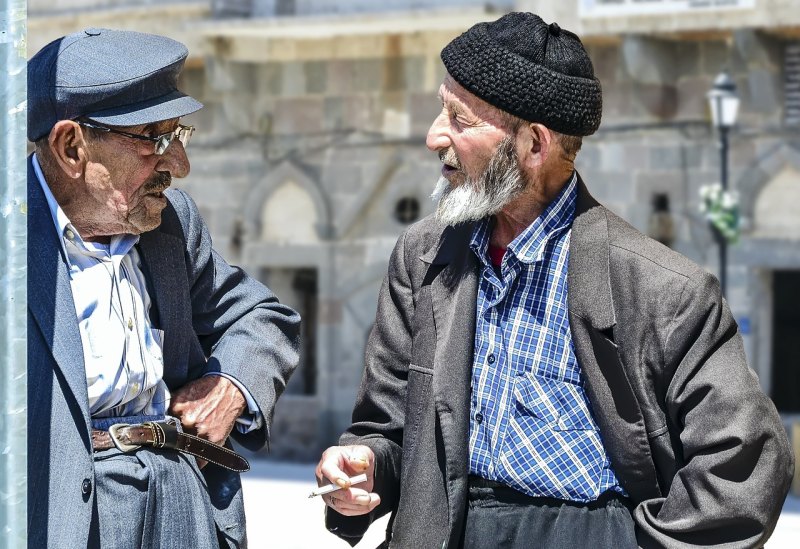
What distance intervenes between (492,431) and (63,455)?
2.91ft

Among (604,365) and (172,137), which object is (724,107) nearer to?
(604,365)

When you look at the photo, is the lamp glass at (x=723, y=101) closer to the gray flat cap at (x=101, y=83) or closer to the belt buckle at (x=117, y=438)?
the gray flat cap at (x=101, y=83)

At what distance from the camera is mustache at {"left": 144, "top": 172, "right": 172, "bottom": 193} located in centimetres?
350

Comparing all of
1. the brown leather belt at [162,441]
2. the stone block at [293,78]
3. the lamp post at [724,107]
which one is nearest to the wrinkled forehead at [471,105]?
the brown leather belt at [162,441]

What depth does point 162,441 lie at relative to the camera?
11.5ft

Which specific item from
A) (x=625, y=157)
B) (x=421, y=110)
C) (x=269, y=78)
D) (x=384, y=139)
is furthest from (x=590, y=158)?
(x=269, y=78)

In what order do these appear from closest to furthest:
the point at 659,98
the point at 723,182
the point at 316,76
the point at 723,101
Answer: the point at 723,101, the point at 723,182, the point at 659,98, the point at 316,76

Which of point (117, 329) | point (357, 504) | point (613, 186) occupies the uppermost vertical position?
point (117, 329)

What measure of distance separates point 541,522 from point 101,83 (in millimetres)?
1276

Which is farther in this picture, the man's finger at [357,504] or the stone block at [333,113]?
the stone block at [333,113]

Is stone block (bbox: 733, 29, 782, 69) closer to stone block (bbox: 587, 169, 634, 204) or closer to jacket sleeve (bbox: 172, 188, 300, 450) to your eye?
stone block (bbox: 587, 169, 634, 204)

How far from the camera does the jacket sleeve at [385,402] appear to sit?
3664 millimetres

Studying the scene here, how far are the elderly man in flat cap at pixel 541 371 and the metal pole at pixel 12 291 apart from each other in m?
0.88

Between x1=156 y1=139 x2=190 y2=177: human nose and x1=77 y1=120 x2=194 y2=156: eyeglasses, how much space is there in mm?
10
